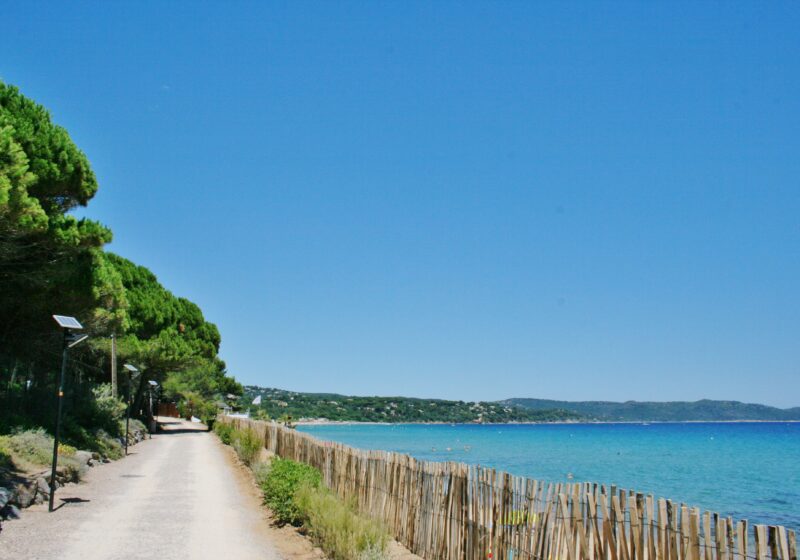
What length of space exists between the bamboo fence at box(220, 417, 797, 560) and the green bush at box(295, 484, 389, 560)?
23.9 inches

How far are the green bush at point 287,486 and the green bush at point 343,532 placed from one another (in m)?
0.89

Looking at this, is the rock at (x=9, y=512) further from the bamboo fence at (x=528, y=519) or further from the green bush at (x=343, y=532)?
the bamboo fence at (x=528, y=519)

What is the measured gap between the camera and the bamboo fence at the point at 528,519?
511 centimetres

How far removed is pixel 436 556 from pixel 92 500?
29.1 ft

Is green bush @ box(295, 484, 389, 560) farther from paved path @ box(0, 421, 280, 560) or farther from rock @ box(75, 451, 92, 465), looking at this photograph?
rock @ box(75, 451, 92, 465)

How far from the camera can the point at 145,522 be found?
11906 mm

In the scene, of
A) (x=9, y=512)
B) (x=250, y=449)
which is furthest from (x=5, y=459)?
(x=250, y=449)

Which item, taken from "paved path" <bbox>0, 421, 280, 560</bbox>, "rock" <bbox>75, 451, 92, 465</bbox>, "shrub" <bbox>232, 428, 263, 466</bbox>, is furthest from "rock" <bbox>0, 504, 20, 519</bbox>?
"shrub" <bbox>232, 428, 263, 466</bbox>

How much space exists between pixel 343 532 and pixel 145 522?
186 inches

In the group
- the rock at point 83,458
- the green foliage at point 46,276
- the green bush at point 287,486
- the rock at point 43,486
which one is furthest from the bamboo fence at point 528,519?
the rock at point 83,458

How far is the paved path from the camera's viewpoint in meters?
9.53

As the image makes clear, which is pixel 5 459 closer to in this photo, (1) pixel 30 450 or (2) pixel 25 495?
(1) pixel 30 450

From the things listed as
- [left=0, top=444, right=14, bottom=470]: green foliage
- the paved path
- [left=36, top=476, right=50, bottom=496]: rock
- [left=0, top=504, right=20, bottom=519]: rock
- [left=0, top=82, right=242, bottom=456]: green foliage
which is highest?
[left=0, top=82, right=242, bottom=456]: green foliage

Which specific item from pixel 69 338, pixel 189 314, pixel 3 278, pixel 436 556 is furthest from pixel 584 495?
pixel 189 314
